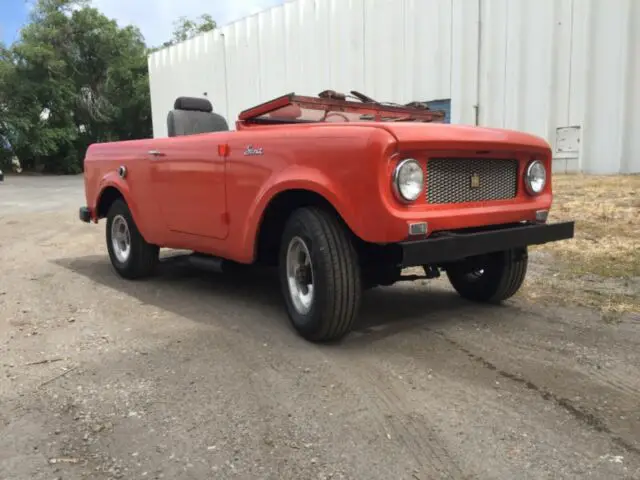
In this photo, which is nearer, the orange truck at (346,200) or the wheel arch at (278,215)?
the orange truck at (346,200)

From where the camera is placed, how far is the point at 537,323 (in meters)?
4.35

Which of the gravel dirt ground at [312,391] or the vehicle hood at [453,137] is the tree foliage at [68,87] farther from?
the vehicle hood at [453,137]

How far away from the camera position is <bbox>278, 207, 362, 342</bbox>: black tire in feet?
12.0

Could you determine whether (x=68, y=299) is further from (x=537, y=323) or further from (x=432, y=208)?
(x=537, y=323)

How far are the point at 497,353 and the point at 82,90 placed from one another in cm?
3339

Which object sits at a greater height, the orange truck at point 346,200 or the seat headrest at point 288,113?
the seat headrest at point 288,113

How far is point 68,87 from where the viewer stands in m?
30.5

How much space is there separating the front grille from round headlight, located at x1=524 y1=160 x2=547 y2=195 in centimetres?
9

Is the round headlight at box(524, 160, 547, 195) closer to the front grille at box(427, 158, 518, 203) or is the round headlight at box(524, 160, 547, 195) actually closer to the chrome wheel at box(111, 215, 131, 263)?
the front grille at box(427, 158, 518, 203)

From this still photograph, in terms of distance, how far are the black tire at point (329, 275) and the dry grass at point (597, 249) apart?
2.12m

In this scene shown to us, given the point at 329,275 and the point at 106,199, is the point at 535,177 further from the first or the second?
the point at 106,199

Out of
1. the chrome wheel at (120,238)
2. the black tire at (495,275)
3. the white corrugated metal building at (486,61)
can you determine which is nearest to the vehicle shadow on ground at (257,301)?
the black tire at (495,275)

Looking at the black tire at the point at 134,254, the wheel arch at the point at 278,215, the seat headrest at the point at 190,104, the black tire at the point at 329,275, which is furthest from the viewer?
the seat headrest at the point at 190,104

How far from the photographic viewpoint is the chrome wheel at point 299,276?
401 cm
